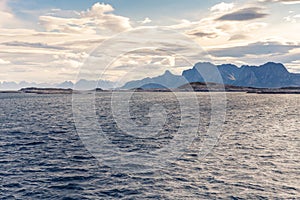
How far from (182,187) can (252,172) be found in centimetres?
1304

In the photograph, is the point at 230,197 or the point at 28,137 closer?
the point at 230,197

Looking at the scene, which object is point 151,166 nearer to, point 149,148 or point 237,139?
point 149,148

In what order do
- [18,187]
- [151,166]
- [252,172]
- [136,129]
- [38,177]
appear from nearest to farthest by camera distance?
[18,187]
[38,177]
[252,172]
[151,166]
[136,129]

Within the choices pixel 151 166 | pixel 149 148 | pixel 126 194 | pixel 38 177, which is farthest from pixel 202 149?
pixel 38 177

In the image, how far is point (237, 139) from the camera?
2734 inches

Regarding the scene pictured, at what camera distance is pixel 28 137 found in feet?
231

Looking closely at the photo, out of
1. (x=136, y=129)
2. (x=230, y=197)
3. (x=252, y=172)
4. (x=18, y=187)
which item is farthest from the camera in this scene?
(x=136, y=129)

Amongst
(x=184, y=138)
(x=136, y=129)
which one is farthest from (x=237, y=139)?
(x=136, y=129)

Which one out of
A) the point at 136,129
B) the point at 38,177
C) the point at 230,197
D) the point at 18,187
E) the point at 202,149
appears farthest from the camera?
the point at 136,129

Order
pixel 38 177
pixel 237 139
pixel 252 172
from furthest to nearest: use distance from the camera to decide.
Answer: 1. pixel 237 139
2. pixel 252 172
3. pixel 38 177

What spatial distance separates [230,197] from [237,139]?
37.6 m

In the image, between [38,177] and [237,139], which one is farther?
[237,139]

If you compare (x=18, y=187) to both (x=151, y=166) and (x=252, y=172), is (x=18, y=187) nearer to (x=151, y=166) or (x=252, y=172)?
(x=151, y=166)

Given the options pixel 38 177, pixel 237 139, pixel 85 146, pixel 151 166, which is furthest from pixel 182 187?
pixel 237 139
